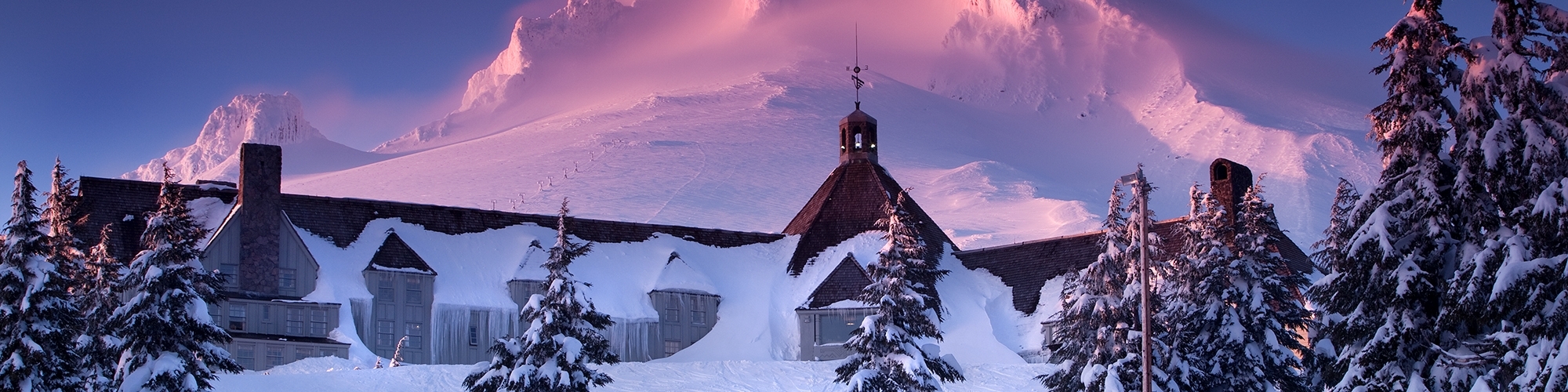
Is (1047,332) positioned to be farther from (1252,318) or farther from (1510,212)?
(1510,212)

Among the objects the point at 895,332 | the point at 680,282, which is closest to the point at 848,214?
the point at 680,282

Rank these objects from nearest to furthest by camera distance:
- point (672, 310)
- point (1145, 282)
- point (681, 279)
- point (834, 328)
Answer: point (1145, 282), point (834, 328), point (672, 310), point (681, 279)

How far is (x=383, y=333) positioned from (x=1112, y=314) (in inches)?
1233

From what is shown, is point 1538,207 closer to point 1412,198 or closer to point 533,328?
point 1412,198

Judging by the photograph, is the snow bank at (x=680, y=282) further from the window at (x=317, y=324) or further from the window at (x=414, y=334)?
the window at (x=414, y=334)

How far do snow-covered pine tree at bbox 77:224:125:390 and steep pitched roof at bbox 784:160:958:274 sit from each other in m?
30.5

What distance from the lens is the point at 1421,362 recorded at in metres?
27.1

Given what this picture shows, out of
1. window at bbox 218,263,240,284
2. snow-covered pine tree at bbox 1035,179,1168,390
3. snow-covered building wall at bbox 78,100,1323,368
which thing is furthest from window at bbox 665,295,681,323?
snow-covered pine tree at bbox 1035,179,1168,390

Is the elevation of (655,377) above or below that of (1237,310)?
below

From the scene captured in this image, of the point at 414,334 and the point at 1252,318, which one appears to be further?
the point at 414,334

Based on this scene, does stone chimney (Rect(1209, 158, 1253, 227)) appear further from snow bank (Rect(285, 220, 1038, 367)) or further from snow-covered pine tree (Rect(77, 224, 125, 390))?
snow-covered pine tree (Rect(77, 224, 125, 390))

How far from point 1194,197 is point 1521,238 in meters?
18.6

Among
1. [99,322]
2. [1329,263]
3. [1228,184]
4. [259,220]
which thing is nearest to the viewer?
[1329,263]

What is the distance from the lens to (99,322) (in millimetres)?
41344
